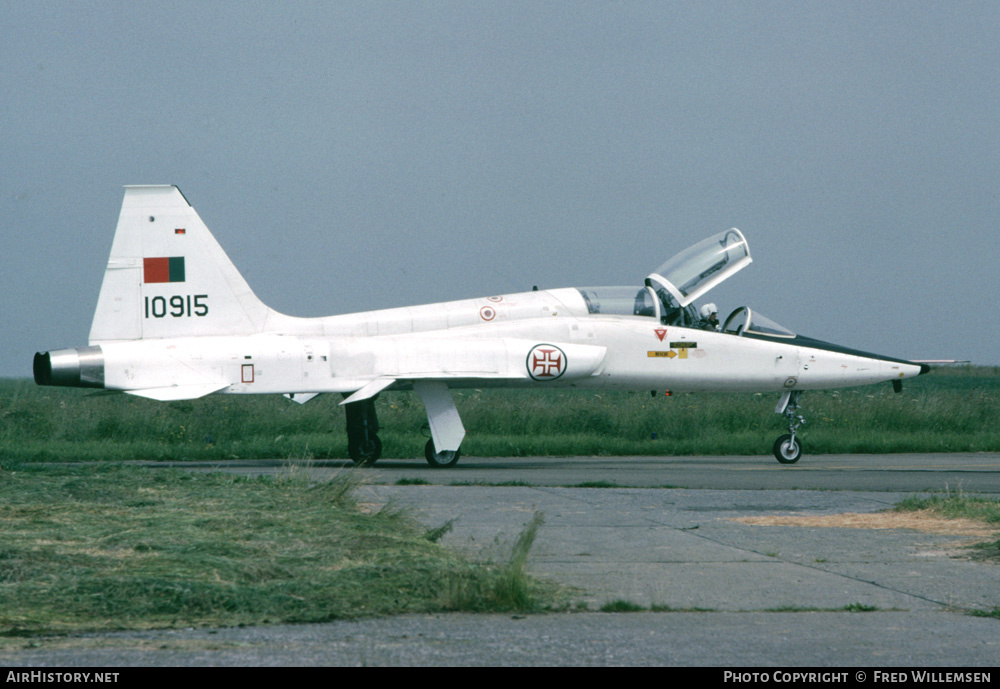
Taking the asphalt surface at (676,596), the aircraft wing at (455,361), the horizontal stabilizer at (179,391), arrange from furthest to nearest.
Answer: the aircraft wing at (455,361)
the horizontal stabilizer at (179,391)
the asphalt surface at (676,596)

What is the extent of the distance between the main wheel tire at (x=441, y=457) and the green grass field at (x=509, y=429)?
73.6 inches

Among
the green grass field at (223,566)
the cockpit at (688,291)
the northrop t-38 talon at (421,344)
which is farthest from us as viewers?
the cockpit at (688,291)

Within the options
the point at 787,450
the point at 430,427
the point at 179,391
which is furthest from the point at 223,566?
→ the point at 787,450

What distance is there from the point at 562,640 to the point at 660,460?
46.5 ft

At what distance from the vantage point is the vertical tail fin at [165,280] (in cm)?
1616

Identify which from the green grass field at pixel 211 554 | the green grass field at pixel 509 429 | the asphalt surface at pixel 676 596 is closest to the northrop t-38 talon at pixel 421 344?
the green grass field at pixel 509 429

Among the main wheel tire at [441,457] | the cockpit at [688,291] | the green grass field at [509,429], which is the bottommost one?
the green grass field at [509,429]

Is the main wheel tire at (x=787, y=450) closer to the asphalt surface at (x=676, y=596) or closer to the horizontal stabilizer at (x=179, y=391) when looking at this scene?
the asphalt surface at (x=676, y=596)

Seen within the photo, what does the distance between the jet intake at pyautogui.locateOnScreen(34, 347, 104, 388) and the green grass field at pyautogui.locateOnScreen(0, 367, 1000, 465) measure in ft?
7.81

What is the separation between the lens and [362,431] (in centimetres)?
1738

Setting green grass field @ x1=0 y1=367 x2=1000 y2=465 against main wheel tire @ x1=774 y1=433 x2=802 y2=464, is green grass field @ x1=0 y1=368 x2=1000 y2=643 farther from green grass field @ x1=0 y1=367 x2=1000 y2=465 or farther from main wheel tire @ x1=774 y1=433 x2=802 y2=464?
main wheel tire @ x1=774 y1=433 x2=802 y2=464

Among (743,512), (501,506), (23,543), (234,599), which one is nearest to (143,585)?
(234,599)

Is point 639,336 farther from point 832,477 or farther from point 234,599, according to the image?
point 234,599

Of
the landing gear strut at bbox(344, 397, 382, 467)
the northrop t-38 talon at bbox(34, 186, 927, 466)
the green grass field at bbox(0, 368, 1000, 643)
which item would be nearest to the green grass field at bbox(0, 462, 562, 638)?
the green grass field at bbox(0, 368, 1000, 643)
